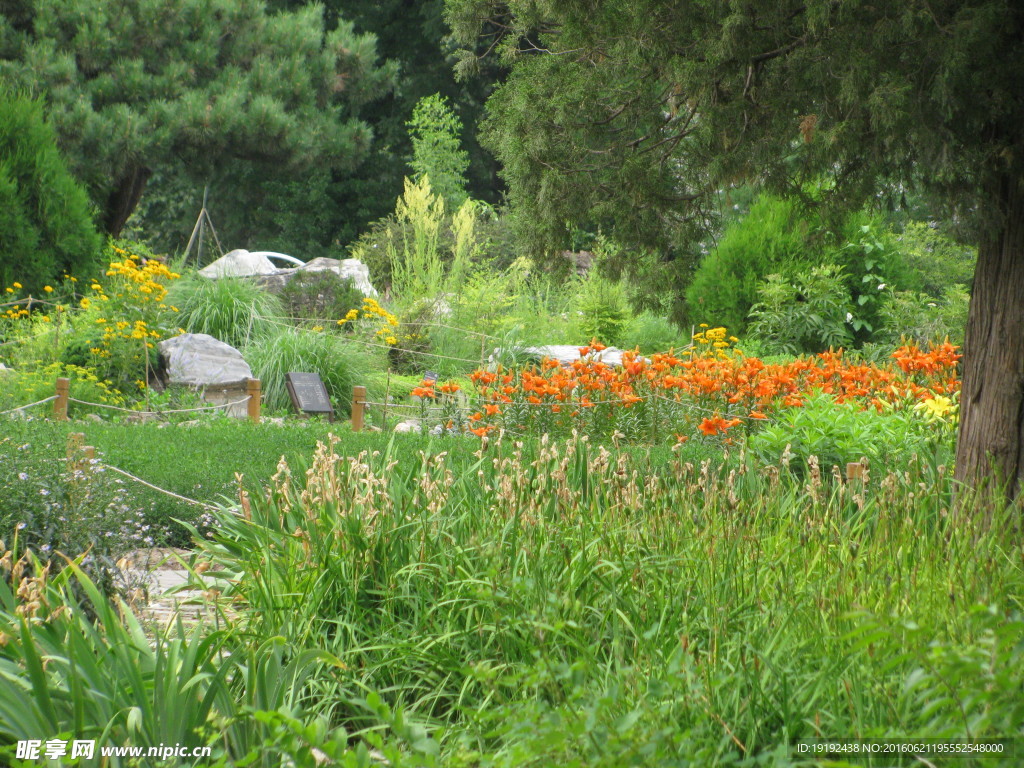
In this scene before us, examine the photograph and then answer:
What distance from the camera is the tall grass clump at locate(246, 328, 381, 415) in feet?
33.4

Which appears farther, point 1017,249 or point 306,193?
point 306,193

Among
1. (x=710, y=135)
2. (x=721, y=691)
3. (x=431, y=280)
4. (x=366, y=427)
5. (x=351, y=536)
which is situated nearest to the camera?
(x=721, y=691)

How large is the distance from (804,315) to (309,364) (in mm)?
6321

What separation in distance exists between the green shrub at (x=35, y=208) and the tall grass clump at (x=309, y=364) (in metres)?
3.46

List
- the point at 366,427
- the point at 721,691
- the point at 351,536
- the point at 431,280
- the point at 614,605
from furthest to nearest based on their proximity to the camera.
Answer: the point at 431,280
the point at 366,427
the point at 351,536
the point at 614,605
the point at 721,691

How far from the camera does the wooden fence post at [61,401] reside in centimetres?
773

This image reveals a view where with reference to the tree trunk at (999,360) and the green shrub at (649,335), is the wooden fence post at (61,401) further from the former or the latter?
the green shrub at (649,335)

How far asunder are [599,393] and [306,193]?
2147 centimetres

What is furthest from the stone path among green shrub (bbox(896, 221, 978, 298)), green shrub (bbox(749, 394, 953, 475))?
green shrub (bbox(896, 221, 978, 298))

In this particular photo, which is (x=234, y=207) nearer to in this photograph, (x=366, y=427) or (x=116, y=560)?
(x=366, y=427)

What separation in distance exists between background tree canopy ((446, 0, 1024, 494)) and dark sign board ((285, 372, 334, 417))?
5.15 metres

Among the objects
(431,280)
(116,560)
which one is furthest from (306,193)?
(116,560)

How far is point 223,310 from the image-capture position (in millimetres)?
11469

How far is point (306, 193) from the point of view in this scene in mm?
27000
